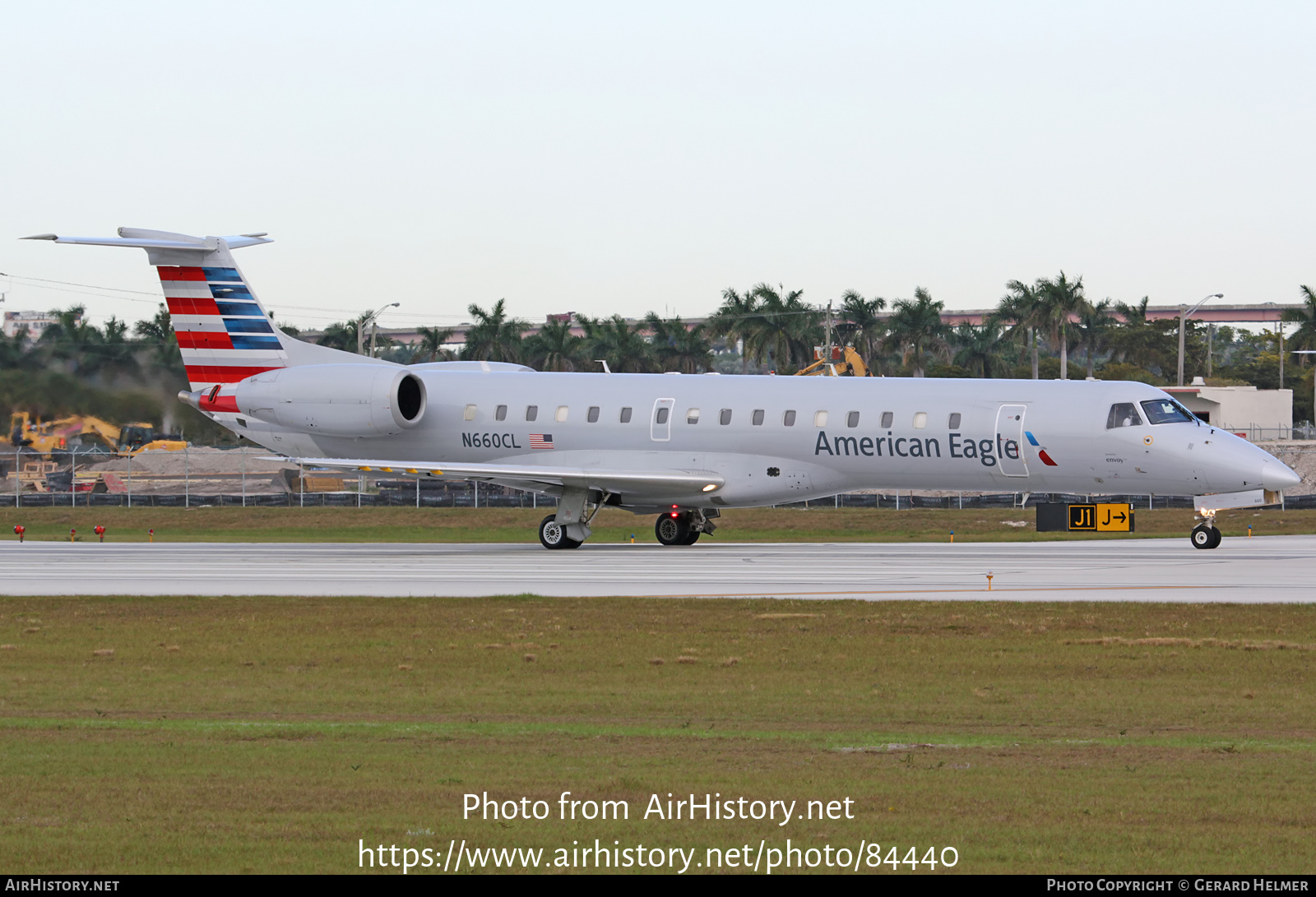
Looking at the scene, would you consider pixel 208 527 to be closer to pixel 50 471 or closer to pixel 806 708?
pixel 50 471

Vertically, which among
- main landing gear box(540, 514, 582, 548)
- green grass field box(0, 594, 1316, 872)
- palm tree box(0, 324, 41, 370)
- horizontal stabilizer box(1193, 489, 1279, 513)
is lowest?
main landing gear box(540, 514, 582, 548)

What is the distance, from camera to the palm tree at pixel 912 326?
372 ft

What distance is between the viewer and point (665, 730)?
12.6 meters

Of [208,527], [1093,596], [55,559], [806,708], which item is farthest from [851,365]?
[806,708]

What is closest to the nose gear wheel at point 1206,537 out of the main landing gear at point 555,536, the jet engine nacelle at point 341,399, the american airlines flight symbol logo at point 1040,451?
A: the american airlines flight symbol logo at point 1040,451

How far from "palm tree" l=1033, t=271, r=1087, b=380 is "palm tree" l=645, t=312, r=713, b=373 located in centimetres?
2355

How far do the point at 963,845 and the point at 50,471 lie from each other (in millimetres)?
68842

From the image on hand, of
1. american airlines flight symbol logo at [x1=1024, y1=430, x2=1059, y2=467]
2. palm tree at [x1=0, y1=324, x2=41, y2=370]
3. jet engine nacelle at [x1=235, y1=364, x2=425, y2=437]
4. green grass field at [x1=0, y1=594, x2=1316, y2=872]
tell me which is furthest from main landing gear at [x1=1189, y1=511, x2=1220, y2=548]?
palm tree at [x1=0, y1=324, x2=41, y2=370]

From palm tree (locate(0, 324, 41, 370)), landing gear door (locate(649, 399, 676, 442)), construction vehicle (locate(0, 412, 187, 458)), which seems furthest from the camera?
palm tree (locate(0, 324, 41, 370))

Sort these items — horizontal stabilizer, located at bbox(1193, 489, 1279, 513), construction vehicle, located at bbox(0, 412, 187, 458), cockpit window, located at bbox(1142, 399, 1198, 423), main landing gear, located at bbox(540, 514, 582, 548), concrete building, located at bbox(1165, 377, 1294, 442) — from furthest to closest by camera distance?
concrete building, located at bbox(1165, 377, 1294, 442)
construction vehicle, located at bbox(0, 412, 187, 458)
main landing gear, located at bbox(540, 514, 582, 548)
cockpit window, located at bbox(1142, 399, 1198, 423)
horizontal stabilizer, located at bbox(1193, 489, 1279, 513)

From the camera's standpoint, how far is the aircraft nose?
1262 inches

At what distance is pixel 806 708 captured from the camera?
13.8 meters

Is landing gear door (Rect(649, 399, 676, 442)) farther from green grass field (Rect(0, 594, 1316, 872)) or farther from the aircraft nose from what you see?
green grass field (Rect(0, 594, 1316, 872))

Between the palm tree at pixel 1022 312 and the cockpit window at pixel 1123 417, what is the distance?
76.8 meters
